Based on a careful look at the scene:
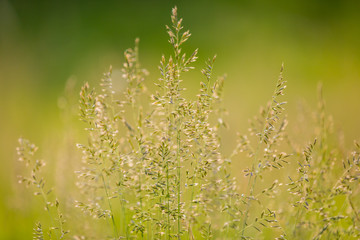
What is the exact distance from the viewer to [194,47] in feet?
27.5

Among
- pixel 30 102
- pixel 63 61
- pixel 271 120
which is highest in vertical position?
pixel 63 61

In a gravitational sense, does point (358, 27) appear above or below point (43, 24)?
below

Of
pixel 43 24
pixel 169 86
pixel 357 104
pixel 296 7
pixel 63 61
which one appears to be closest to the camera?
pixel 169 86

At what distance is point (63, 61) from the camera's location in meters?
8.08

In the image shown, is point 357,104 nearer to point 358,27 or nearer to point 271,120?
point 358,27

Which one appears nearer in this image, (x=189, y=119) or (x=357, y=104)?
(x=189, y=119)

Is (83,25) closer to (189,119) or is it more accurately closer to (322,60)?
(322,60)

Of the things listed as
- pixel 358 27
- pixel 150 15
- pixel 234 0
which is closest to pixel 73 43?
→ pixel 150 15

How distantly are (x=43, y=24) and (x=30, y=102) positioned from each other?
2670mm

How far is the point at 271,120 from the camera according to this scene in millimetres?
2043

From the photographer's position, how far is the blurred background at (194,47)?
A: 6828mm

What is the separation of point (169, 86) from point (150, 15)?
7.67 metres

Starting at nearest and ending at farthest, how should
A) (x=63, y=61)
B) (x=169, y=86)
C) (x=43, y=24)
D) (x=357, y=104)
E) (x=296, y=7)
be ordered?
(x=169, y=86) → (x=357, y=104) → (x=63, y=61) → (x=43, y=24) → (x=296, y=7)

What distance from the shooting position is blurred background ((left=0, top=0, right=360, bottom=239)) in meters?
6.83
